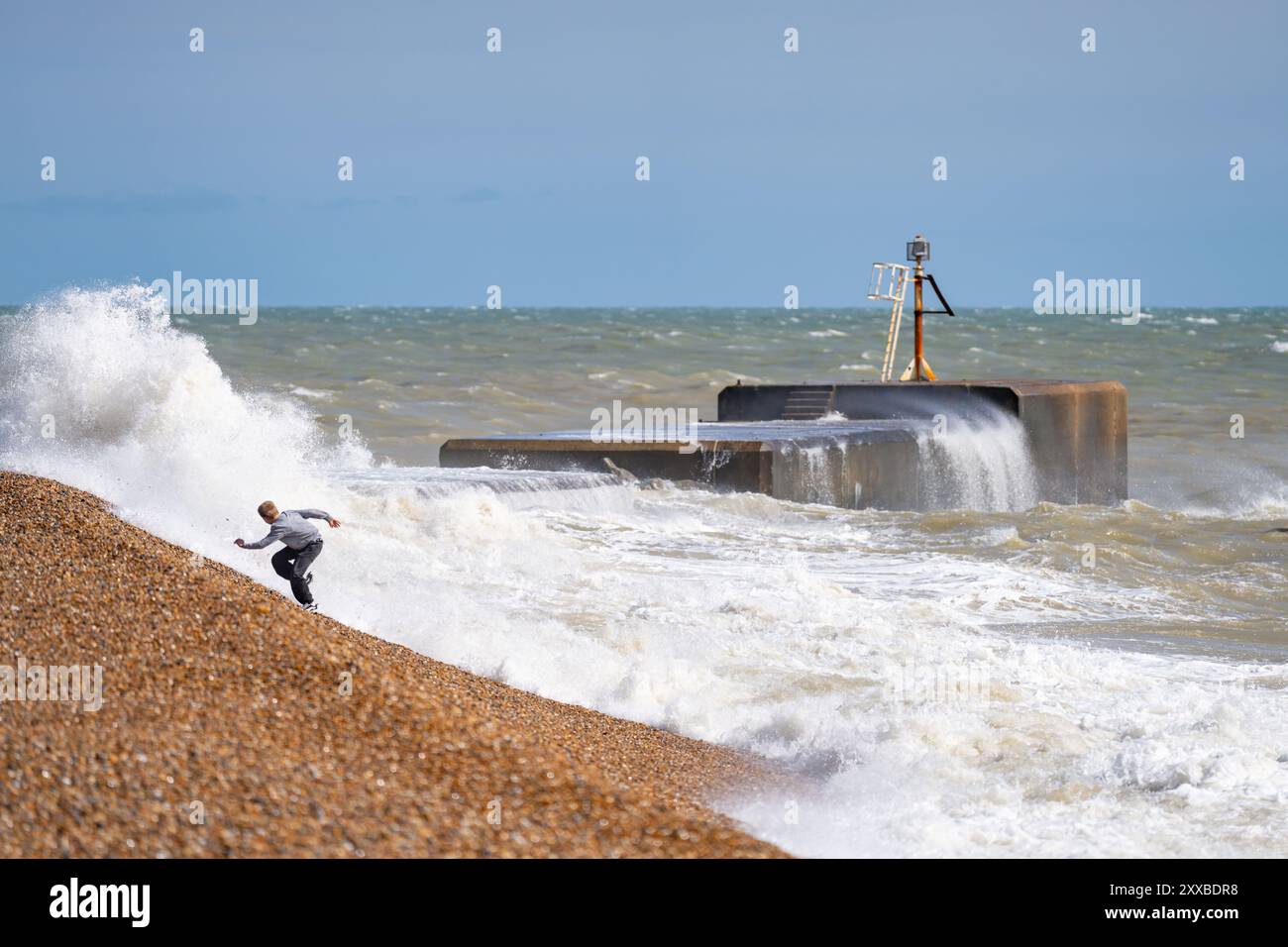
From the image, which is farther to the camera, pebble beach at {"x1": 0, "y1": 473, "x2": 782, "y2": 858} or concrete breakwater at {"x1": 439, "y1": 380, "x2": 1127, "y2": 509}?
concrete breakwater at {"x1": 439, "y1": 380, "x2": 1127, "y2": 509}

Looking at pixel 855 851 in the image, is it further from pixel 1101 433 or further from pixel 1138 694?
pixel 1101 433

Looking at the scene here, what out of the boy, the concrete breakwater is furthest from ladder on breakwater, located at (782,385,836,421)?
the boy

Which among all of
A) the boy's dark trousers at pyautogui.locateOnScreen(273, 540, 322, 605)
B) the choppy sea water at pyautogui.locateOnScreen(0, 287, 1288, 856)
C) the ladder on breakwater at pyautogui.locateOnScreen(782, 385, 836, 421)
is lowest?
the choppy sea water at pyautogui.locateOnScreen(0, 287, 1288, 856)

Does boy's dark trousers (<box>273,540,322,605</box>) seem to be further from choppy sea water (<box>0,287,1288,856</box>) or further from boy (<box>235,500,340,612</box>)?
choppy sea water (<box>0,287,1288,856</box>)

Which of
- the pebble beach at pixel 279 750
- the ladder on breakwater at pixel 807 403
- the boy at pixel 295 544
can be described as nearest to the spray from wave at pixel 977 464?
the ladder on breakwater at pixel 807 403

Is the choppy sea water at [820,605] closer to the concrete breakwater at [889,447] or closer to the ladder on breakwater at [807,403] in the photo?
the concrete breakwater at [889,447]

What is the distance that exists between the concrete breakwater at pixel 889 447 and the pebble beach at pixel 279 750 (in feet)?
28.0

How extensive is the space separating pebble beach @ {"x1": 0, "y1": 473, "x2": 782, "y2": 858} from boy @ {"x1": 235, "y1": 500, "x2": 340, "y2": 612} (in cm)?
91

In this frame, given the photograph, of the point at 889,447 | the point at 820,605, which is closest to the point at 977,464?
the point at 889,447

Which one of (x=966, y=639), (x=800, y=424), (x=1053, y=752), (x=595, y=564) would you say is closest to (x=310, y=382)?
(x=800, y=424)

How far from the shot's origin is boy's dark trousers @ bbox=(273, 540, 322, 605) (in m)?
8.30

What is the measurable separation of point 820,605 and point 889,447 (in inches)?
283

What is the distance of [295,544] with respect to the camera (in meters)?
8.41
